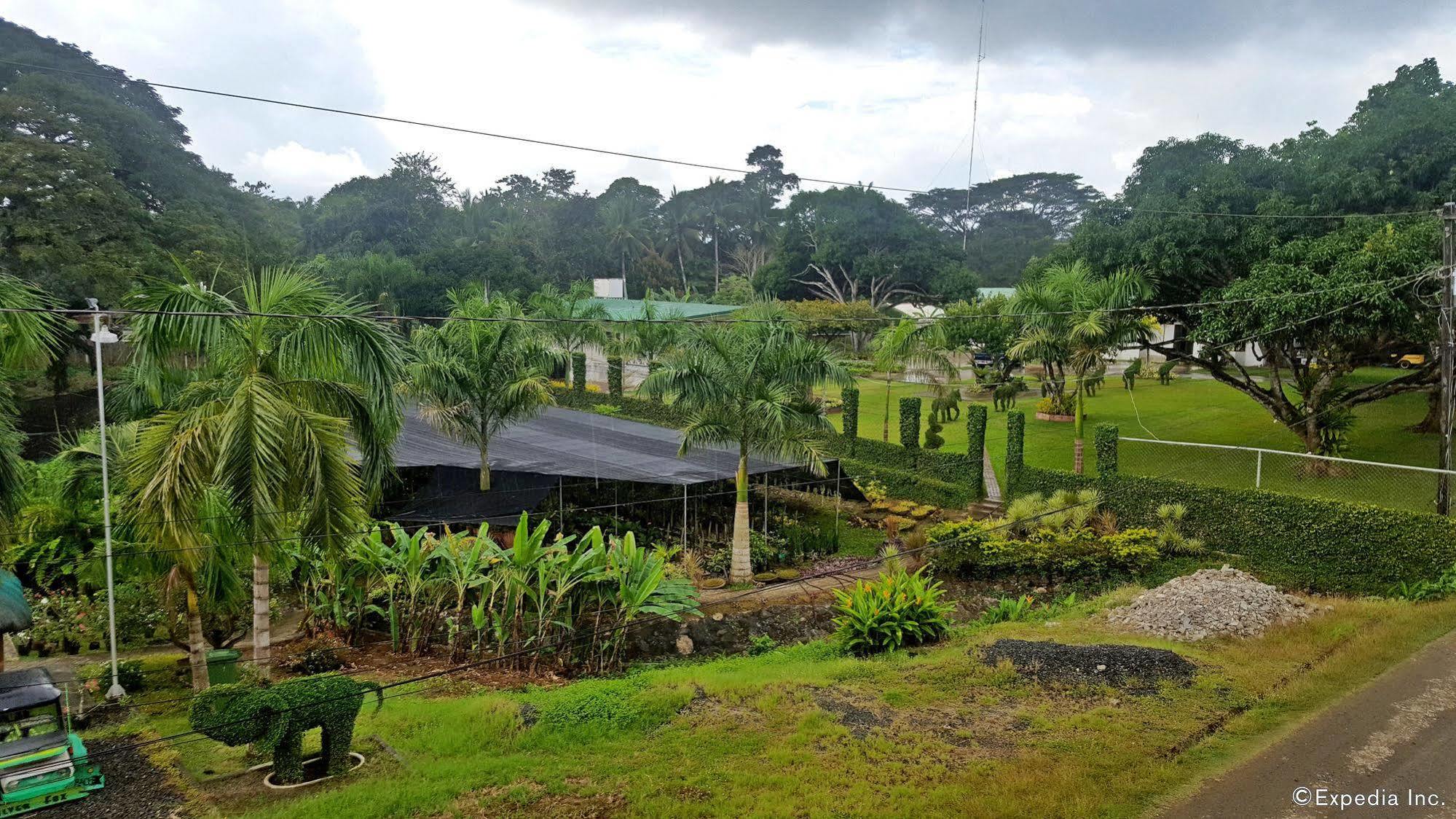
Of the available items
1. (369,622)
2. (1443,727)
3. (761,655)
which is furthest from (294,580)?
(1443,727)

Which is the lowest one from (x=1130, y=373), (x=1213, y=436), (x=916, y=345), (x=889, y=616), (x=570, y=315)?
(x=889, y=616)

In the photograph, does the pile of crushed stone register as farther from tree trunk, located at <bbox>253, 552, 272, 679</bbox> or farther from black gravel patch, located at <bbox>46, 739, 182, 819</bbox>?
black gravel patch, located at <bbox>46, 739, 182, 819</bbox>

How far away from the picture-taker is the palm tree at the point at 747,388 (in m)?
15.7

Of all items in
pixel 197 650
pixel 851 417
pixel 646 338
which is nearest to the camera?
pixel 197 650

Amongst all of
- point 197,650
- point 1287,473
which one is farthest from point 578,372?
point 197,650

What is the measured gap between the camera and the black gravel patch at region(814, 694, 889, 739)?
9.02 meters

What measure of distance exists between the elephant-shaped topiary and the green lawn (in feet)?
50.5

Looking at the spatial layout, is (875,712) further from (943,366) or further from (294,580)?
(943,366)

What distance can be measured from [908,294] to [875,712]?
46032mm

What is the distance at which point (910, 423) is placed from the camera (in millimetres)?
22234

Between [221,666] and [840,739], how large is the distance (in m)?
6.93

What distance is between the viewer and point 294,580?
44.3ft

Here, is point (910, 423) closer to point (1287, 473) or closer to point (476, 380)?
point (1287, 473)

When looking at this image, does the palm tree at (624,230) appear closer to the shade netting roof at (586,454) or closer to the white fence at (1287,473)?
the shade netting roof at (586,454)
